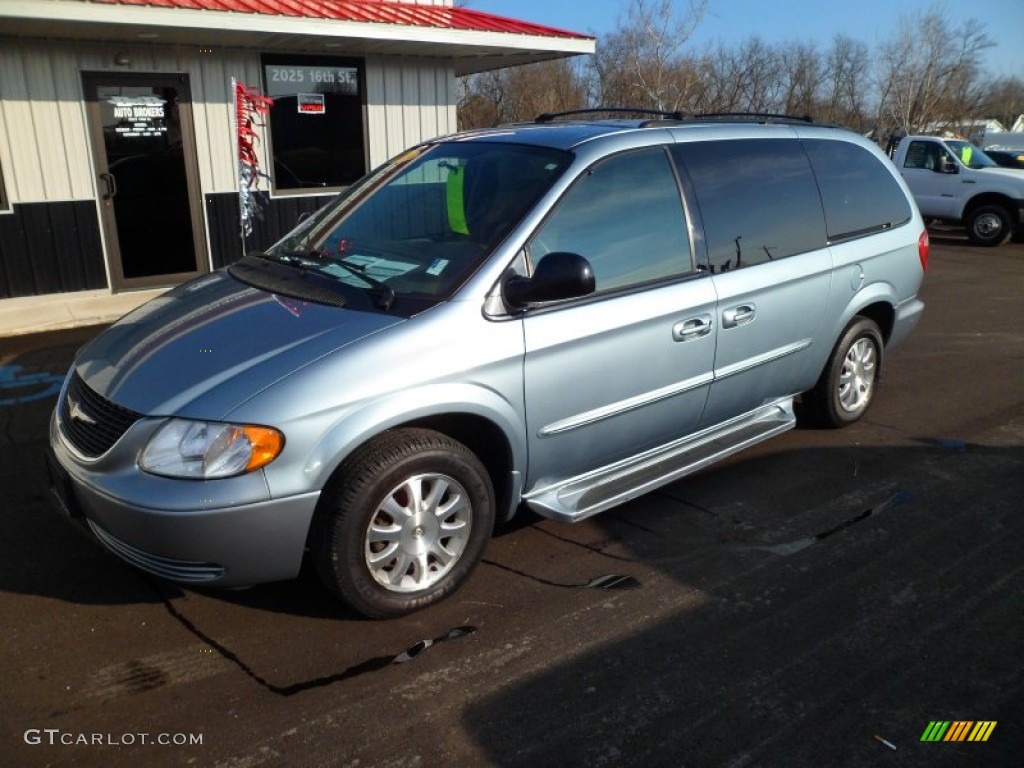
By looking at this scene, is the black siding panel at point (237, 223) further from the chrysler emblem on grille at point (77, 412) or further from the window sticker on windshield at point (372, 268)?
the chrysler emblem on grille at point (77, 412)

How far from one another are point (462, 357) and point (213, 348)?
3.15 ft

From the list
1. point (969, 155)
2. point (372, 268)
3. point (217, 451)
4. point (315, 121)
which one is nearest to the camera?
point (217, 451)

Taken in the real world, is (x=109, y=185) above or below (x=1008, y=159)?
below

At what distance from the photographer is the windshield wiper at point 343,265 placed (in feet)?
11.3

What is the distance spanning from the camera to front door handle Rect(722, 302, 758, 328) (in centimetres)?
430

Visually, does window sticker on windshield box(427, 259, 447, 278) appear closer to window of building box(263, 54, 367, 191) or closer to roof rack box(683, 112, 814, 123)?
roof rack box(683, 112, 814, 123)

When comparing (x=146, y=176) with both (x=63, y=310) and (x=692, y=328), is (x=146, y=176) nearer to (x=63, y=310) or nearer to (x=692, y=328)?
(x=63, y=310)

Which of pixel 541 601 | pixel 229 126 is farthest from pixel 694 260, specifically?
pixel 229 126

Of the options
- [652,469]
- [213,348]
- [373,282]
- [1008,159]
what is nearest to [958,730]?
[652,469]

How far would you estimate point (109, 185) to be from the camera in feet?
30.6

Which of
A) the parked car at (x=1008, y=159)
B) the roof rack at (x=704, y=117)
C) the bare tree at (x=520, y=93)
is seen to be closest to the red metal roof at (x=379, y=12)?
the roof rack at (x=704, y=117)

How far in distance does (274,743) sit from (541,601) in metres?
1.23

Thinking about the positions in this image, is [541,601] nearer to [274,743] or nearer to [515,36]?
[274,743]

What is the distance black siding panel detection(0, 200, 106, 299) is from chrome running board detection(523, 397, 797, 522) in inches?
298
